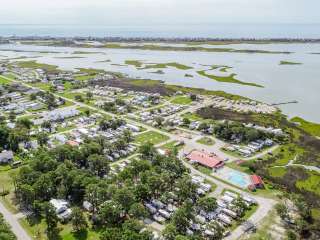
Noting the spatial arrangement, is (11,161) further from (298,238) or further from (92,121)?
(298,238)

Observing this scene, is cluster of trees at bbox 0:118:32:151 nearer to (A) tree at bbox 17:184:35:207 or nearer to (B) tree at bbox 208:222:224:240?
(A) tree at bbox 17:184:35:207

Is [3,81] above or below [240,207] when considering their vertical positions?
below

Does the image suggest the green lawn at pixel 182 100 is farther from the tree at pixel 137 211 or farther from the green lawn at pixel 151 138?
the tree at pixel 137 211

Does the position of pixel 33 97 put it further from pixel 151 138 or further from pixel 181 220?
pixel 181 220

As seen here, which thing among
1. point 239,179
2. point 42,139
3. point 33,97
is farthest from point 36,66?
point 239,179

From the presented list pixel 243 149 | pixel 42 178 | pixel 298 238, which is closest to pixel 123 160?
pixel 42 178

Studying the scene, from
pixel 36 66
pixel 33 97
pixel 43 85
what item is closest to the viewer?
pixel 33 97
